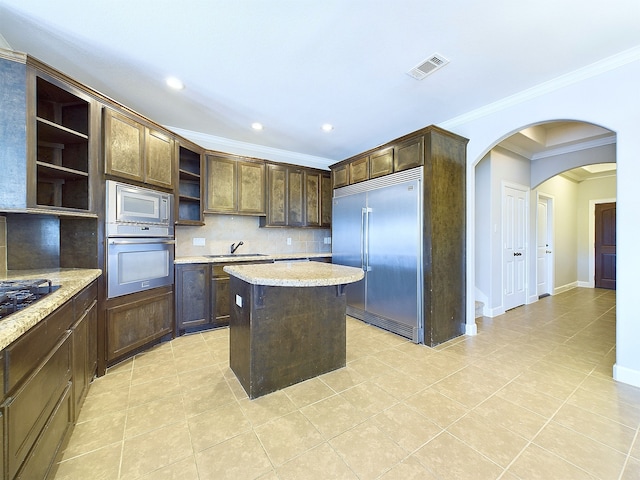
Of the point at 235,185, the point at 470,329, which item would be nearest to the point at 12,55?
the point at 235,185

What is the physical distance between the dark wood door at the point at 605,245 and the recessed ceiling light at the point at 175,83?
348 inches

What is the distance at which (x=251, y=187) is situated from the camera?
403cm

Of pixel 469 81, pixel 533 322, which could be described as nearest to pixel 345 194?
pixel 469 81

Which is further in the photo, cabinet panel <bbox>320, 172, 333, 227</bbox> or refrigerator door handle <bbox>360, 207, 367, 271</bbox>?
cabinet panel <bbox>320, 172, 333, 227</bbox>

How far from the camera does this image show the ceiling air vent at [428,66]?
2201mm

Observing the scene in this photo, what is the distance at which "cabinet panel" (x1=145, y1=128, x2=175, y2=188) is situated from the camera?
2703 mm

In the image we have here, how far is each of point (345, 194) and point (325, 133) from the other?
0.94 metres

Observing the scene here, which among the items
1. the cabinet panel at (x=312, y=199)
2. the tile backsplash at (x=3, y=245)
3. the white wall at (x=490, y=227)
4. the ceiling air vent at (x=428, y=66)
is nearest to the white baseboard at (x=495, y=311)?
the white wall at (x=490, y=227)

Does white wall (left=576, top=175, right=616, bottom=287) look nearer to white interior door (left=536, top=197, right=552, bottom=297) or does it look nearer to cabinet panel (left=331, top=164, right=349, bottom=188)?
white interior door (left=536, top=197, right=552, bottom=297)

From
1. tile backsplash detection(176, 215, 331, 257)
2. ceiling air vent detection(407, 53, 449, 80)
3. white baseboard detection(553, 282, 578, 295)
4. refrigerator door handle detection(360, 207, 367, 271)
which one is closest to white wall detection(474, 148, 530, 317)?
refrigerator door handle detection(360, 207, 367, 271)

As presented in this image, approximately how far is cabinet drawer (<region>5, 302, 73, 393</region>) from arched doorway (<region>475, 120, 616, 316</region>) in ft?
15.0

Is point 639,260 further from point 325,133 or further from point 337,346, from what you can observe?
point 325,133

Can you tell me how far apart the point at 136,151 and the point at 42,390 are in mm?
2126

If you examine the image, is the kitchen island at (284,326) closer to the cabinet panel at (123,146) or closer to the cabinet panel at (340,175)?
the cabinet panel at (123,146)
